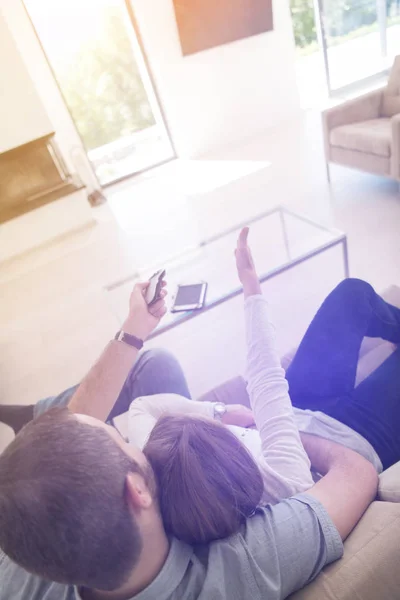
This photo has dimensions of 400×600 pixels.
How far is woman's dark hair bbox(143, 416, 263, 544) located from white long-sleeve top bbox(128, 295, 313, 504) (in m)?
0.08

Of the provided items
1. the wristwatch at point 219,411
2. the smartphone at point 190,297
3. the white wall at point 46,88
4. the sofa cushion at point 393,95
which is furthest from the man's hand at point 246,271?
the white wall at point 46,88

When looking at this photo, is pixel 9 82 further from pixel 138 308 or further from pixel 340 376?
pixel 340 376

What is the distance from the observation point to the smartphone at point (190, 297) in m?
1.78

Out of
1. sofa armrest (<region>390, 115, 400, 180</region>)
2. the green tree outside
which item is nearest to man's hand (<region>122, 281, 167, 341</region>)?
sofa armrest (<region>390, 115, 400, 180</region>)

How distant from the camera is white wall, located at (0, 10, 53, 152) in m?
3.23

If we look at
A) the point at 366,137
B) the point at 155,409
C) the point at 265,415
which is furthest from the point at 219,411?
the point at 366,137

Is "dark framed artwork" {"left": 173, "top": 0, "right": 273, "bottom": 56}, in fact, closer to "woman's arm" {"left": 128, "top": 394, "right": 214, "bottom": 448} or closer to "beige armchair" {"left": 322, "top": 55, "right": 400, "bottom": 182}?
"beige armchair" {"left": 322, "top": 55, "right": 400, "bottom": 182}

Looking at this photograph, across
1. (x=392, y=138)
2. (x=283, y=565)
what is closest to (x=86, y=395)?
(x=283, y=565)

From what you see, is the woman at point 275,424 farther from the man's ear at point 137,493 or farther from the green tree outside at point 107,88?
the green tree outside at point 107,88

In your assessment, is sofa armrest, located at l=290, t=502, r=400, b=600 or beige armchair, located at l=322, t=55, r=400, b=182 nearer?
sofa armrest, located at l=290, t=502, r=400, b=600

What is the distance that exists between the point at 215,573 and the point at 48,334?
7.19 ft

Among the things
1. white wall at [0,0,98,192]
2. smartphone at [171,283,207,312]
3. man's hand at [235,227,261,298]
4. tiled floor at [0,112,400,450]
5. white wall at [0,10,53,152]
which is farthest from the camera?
white wall at [0,0,98,192]

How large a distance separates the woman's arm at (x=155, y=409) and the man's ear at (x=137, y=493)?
405mm

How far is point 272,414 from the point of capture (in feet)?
2.90
